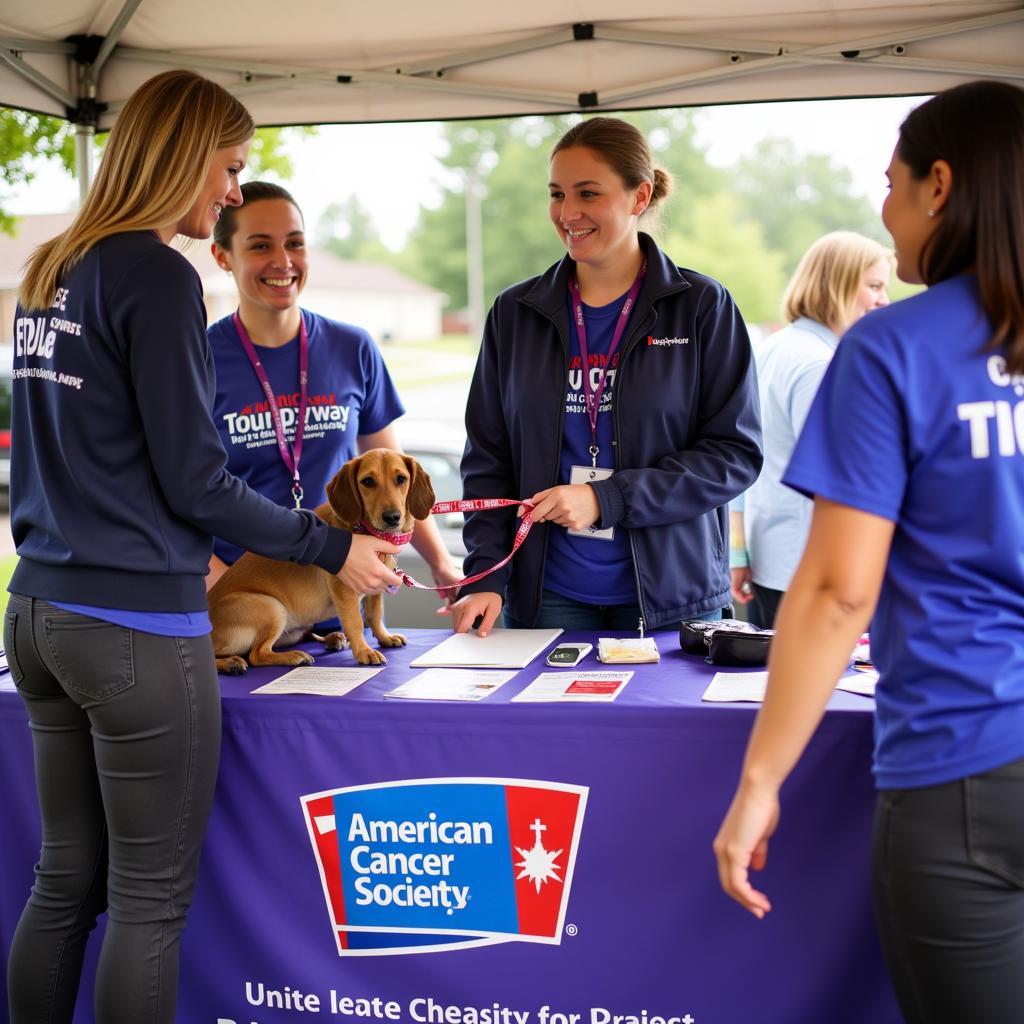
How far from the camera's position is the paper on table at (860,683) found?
2.21 m

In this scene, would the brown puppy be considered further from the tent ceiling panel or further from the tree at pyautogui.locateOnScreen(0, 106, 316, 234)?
the tree at pyautogui.locateOnScreen(0, 106, 316, 234)

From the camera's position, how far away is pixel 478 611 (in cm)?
282

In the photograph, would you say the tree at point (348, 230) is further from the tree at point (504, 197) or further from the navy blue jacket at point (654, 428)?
the navy blue jacket at point (654, 428)

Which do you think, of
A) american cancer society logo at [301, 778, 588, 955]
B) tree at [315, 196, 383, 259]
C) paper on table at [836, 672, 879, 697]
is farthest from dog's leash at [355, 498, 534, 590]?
tree at [315, 196, 383, 259]

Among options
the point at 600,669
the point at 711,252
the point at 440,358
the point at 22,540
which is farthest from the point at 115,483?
the point at 711,252

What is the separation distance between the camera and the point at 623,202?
9.07 ft

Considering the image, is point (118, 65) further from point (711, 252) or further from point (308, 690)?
point (711, 252)

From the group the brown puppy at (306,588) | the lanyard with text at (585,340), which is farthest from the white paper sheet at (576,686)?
the lanyard with text at (585,340)

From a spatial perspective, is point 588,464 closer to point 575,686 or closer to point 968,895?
point 575,686

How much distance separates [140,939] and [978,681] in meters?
1.45

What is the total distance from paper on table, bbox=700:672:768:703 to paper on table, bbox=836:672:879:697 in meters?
0.16

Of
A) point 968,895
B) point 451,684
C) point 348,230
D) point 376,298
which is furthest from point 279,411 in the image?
point 348,230

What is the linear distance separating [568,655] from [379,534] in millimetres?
516

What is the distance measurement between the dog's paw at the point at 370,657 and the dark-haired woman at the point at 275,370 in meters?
0.51
